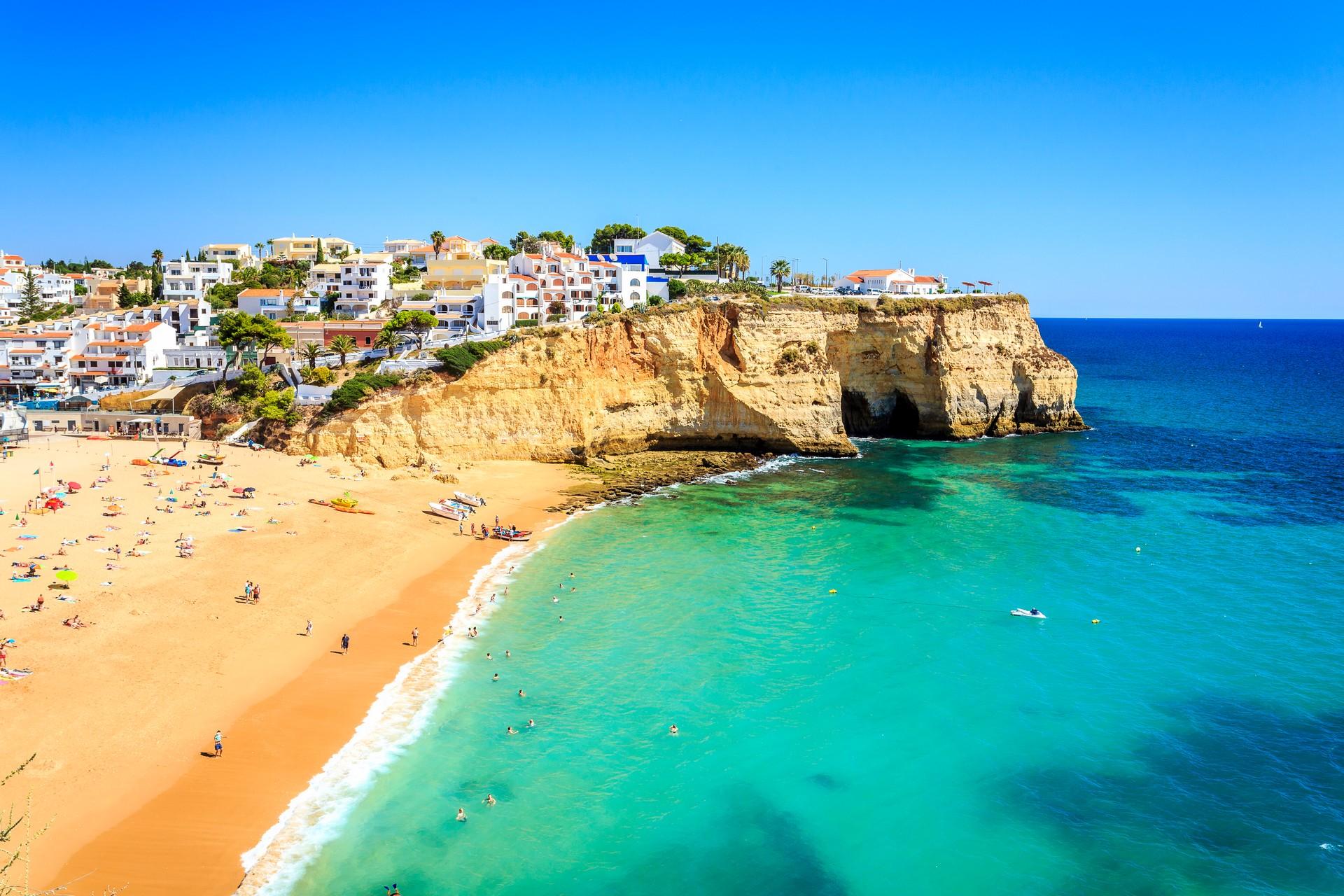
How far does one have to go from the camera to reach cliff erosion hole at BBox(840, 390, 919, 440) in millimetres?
66375

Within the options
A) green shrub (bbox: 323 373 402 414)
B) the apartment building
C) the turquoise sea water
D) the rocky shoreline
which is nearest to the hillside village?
the apartment building

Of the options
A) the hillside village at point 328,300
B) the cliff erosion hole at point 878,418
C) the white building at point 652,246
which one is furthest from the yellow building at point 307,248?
the cliff erosion hole at point 878,418

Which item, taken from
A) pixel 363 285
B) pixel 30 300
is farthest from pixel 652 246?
pixel 30 300

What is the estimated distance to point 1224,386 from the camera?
10644cm

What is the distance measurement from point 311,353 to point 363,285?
76.8 ft

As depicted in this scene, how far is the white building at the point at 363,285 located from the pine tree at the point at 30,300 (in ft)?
110

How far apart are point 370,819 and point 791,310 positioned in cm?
4664

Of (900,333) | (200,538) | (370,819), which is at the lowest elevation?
(370,819)

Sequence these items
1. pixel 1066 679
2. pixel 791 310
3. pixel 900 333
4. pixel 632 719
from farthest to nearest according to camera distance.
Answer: pixel 900 333 → pixel 791 310 → pixel 1066 679 → pixel 632 719

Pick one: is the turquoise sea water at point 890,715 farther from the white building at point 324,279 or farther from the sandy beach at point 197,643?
the white building at point 324,279

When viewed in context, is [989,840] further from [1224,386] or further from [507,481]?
[1224,386]

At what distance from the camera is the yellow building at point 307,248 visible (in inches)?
4144

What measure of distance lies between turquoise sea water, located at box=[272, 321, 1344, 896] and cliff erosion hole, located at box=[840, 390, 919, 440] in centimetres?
2201

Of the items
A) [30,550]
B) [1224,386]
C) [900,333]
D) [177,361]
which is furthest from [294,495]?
[1224,386]
